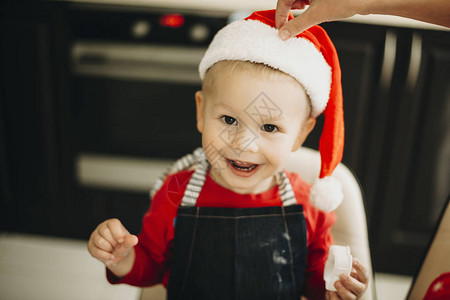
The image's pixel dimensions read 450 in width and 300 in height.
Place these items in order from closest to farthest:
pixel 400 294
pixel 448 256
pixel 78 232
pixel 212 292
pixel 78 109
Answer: pixel 448 256 < pixel 212 292 < pixel 400 294 < pixel 78 109 < pixel 78 232

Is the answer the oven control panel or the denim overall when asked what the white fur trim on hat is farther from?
the oven control panel

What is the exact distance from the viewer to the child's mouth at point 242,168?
50 cm

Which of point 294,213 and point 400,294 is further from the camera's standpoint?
point 400,294

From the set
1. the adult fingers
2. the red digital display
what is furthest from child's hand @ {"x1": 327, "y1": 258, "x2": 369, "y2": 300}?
the red digital display

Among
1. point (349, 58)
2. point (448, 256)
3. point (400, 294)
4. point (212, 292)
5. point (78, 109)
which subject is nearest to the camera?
point (448, 256)

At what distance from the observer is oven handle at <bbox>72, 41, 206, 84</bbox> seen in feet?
3.29

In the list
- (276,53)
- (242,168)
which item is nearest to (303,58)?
(276,53)

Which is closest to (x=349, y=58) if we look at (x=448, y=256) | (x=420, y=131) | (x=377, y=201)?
(x=420, y=131)

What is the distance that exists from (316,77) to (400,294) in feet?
1.76

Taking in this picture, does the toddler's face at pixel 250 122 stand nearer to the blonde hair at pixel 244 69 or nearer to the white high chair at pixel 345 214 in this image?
the blonde hair at pixel 244 69

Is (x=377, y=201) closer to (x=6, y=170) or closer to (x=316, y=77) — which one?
(x=316, y=77)

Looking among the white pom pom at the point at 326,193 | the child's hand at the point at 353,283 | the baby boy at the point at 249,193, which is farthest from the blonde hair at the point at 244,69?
the child's hand at the point at 353,283

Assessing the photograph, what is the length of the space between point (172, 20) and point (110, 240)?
0.66 meters

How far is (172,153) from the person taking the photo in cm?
110
